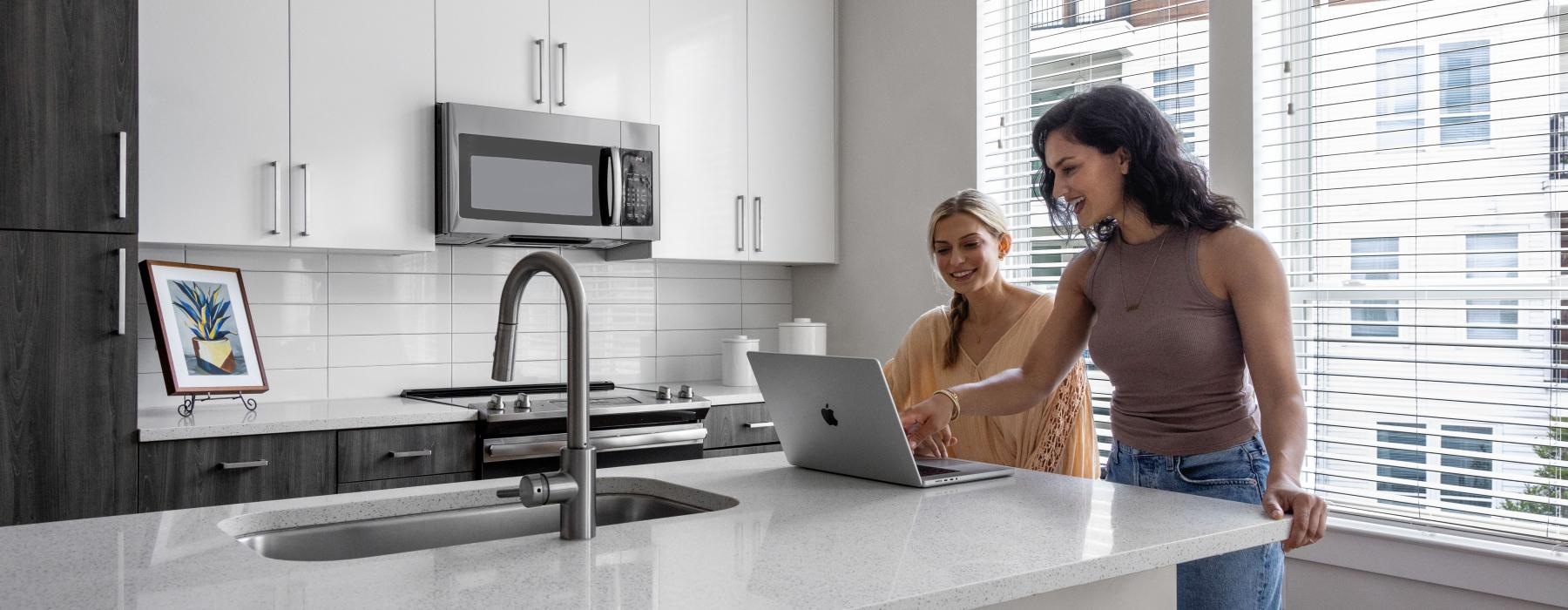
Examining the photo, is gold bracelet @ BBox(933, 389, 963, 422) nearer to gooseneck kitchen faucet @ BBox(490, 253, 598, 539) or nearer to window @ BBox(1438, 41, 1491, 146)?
gooseneck kitchen faucet @ BBox(490, 253, 598, 539)

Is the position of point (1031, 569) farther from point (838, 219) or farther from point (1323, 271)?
point (838, 219)

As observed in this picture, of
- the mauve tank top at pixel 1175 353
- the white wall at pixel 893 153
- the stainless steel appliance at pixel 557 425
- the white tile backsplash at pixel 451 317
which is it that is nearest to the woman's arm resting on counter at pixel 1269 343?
the mauve tank top at pixel 1175 353

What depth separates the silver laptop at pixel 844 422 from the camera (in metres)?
1.61

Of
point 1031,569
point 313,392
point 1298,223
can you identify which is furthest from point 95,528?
point 1298,223

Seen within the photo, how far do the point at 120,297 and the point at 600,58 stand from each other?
155 centimetres

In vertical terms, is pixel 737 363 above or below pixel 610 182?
below

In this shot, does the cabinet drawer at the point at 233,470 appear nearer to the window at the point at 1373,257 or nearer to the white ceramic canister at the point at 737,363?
the white ceramic canister at the point at 737,363

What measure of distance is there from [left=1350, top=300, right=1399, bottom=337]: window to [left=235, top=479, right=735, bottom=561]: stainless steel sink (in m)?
1.86

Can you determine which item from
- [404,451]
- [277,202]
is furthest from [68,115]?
[404,451]

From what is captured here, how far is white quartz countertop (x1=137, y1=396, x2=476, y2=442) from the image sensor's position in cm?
251

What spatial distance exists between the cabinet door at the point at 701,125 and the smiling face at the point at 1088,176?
73.6 inches

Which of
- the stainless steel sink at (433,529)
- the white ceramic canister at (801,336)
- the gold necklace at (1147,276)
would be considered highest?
the gold necklace at (1147,276)

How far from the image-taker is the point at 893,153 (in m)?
3.87

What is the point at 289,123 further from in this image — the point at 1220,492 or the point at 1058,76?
the point at 1220,492
